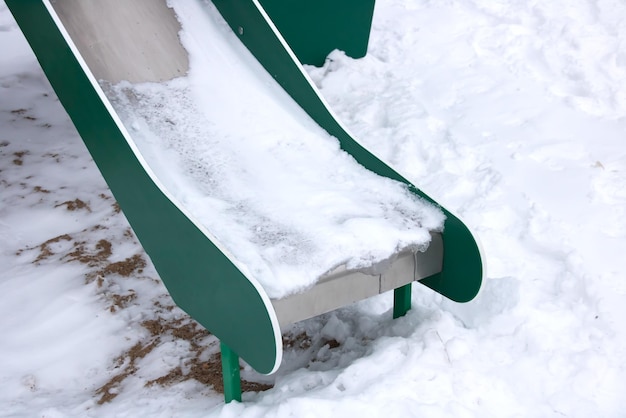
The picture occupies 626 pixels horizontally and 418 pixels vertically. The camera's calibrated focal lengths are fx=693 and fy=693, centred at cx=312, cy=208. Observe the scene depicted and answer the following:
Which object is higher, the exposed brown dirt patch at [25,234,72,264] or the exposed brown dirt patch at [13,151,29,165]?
the exposed brown dirt patch at [25,234,72,264]

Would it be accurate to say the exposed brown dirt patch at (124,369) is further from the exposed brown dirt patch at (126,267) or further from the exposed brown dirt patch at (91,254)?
the exposed brown dirt patch at (91,254)

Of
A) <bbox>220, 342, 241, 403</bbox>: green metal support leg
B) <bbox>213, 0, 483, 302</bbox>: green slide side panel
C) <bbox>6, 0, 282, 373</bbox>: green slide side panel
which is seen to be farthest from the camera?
<bbox>213, 0, 483, 302</bbox>: green slide side panel

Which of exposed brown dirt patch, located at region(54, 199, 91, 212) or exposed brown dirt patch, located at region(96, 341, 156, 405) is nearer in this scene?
exposed brown dirt patch, located at region(96, 341, 156, 405)

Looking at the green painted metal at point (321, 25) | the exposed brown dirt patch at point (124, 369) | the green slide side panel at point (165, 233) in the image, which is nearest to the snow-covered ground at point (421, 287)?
the exposed brown dirt patch at point (124, 369)

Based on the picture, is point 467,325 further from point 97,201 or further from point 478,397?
point 97,201

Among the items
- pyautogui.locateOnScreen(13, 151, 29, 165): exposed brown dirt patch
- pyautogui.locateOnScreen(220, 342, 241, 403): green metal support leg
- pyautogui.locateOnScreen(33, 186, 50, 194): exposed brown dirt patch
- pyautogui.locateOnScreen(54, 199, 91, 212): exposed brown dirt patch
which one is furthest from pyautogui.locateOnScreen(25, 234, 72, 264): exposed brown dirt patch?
pyautogui.locateOnScreen(220, 342, 241, 403): green metal support leg

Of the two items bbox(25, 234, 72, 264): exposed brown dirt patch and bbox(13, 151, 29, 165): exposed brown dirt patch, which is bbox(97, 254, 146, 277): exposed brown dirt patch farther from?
bbox(13, 151, 29, 165): exposed brown dirt patch

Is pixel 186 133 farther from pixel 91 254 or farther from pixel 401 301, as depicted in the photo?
pixel 401 301

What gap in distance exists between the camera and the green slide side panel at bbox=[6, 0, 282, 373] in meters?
1.94

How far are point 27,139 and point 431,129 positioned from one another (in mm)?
2587

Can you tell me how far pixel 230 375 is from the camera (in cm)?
215

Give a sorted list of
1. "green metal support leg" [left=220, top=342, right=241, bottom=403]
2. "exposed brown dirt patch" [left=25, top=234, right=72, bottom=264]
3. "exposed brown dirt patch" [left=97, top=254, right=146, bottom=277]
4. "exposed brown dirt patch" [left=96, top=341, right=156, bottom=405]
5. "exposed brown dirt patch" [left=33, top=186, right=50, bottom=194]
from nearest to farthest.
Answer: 1. "green metal support leg" [left=220, top=342, right=241, bottom=403]
2. "exposed brown dirt patch" [left=96, top=341, right=156, bottom=405]
3. "exposed brown dirt patch" [left=97, top=254, right=146, bottom=277]
4. "exposed brown dirt patch" [left=25, top=234, right=72, bottom=264]
5. "exposed brown dirt patch" [left=33, top=186, right=50, bottom=194]

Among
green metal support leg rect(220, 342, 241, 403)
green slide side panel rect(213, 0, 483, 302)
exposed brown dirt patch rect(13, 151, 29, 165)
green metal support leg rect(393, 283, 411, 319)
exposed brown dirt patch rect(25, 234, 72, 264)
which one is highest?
green slide side panel rect(213, 0, 483, 302)

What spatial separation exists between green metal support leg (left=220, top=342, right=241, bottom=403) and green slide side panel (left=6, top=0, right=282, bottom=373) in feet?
0.32
